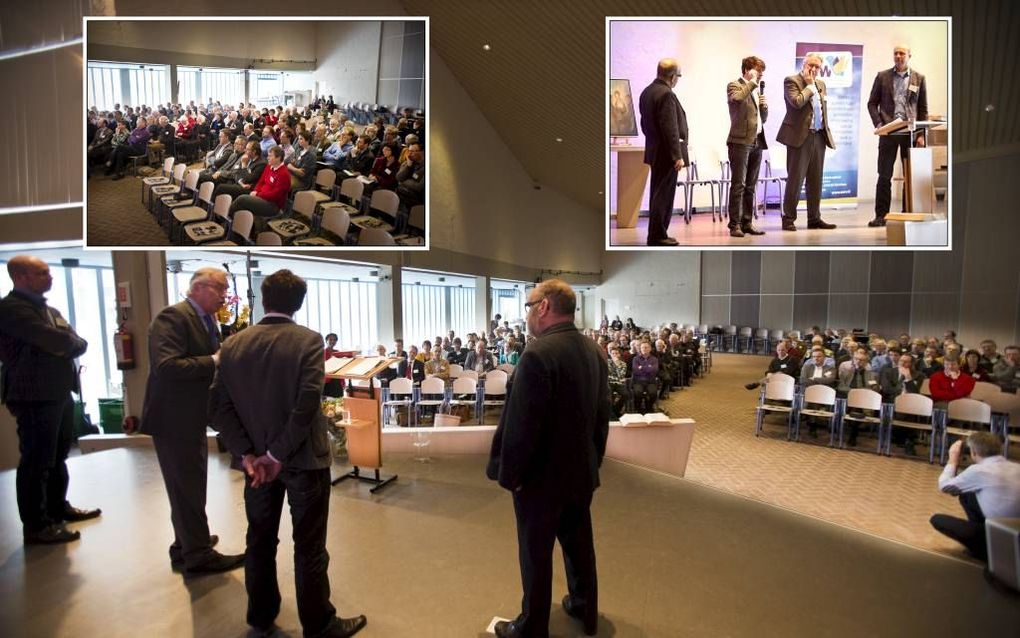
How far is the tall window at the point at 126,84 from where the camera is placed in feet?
13.0

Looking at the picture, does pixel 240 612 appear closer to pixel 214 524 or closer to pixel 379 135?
pixel 214 524

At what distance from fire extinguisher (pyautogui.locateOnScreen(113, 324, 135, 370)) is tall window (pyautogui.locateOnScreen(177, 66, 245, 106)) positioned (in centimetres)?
244

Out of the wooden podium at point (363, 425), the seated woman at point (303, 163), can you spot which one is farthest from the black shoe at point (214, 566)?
the seated woman at point (303, 163)

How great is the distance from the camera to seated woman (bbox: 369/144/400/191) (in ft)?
14.8

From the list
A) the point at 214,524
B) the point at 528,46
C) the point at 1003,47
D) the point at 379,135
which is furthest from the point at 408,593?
the point at 528,46

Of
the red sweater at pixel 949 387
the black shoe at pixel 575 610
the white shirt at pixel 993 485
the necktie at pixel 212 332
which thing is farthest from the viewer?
the red sweater at pixel 949 387

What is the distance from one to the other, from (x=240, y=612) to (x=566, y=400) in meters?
1.87

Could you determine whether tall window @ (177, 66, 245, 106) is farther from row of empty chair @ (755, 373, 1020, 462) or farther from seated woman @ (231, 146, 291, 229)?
row of empty chair @ (755, 373, 1020, 462)

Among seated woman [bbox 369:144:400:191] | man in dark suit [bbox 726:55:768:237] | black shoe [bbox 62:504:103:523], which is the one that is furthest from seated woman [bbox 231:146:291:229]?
man in dark suit [bbox 726:55:768:237]

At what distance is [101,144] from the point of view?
13.2ft

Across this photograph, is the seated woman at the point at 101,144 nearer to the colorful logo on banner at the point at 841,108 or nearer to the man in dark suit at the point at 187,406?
the man in dark suit at the point at 187,406

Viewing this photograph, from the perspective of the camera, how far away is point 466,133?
860cm

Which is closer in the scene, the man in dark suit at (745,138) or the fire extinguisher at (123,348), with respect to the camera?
the man in dark suit at (745,138)

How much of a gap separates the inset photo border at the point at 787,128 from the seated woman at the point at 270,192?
9.07 ft
